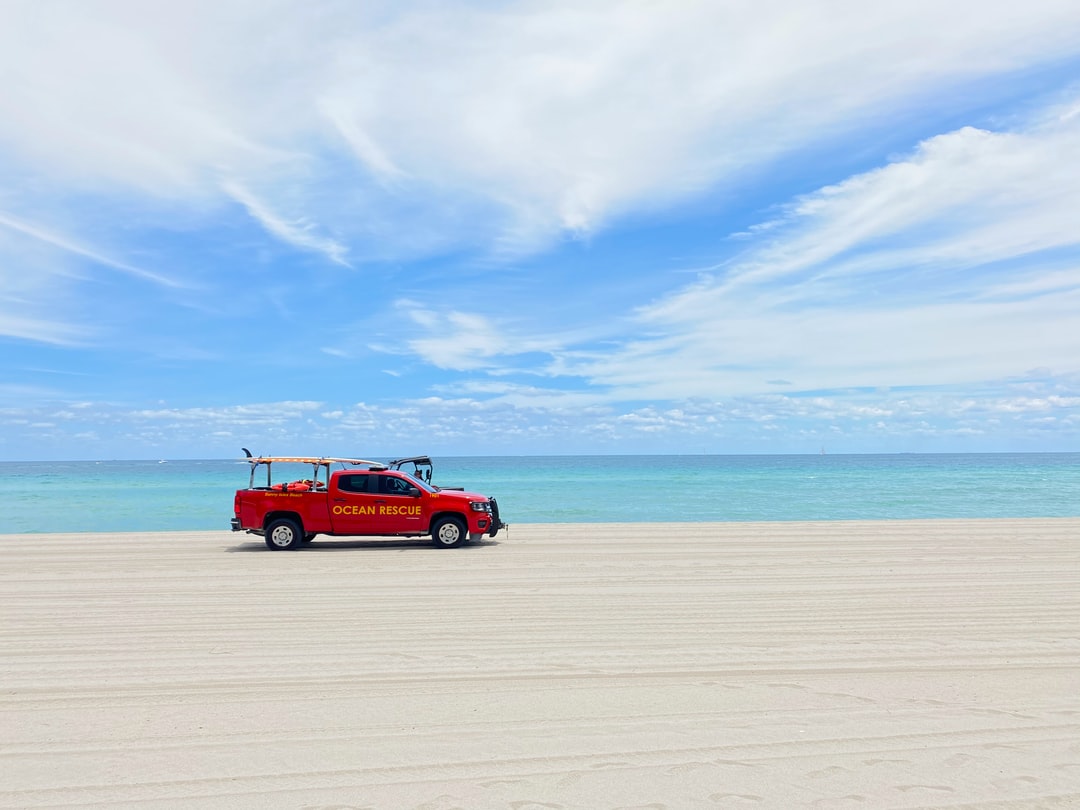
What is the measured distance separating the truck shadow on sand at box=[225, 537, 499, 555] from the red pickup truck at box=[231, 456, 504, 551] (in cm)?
33

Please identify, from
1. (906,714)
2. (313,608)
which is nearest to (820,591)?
(906,714)

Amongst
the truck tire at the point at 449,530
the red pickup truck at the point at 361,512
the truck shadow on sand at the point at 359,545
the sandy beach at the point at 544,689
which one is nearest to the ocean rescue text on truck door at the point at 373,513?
the red pickup truck at the point at 361,512

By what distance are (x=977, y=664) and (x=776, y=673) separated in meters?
1.93

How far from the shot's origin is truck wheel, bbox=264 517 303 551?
58.3 feet

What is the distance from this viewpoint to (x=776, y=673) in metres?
7.18

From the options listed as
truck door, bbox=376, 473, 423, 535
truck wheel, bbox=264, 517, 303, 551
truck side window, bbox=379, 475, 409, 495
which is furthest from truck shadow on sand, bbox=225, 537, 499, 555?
truck side window, bbox=379, 475, 409, 495

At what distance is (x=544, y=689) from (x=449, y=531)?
11.3 metres

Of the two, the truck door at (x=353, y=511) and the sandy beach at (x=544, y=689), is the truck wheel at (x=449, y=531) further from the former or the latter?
the sandy beach at (x=544, y=689)

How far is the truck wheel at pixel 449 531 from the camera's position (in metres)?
17.8

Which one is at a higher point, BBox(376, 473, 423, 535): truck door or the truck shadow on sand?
BBox(376, 473, 423, 535): truck door

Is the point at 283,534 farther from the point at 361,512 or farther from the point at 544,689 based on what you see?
the point at 544,689

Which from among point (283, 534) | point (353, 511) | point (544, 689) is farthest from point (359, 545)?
point (544, 689)

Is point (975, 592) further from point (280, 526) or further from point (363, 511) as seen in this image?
point (280, 526)

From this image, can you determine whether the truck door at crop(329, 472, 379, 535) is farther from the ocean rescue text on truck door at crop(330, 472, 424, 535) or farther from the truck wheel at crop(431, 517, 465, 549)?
the truck wheel at crop(431, 517, 465, 549)
